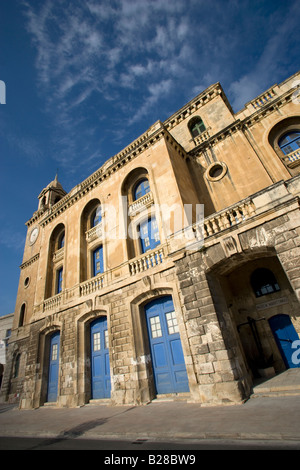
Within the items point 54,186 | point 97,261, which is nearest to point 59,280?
point 97,261

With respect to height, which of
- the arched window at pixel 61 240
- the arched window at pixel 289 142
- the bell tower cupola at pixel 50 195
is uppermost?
the bell tower cupola at pixel 50 195

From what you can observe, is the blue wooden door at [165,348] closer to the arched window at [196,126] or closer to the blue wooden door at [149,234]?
the blue wooden door at [149,234]

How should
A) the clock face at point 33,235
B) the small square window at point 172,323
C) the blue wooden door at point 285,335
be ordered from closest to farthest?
1. the blue wooden door at point 285,335
2. the small square window at point 172,323
3. the clock face at point 33,235

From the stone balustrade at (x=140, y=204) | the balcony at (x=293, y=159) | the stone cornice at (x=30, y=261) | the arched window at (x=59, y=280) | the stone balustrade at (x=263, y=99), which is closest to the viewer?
the balcony at (x=293, y=159)

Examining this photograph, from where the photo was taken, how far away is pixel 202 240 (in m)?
7.47

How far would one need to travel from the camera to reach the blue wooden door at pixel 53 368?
11.5 meters

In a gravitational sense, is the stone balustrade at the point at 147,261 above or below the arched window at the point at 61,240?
below

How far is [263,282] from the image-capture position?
9.41 m

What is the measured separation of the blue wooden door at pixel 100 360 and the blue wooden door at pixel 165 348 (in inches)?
108

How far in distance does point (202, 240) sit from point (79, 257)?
329 inches

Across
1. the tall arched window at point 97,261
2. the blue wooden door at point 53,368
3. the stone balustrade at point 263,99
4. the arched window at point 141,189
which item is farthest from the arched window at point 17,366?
the stone balustrade at point 263,99

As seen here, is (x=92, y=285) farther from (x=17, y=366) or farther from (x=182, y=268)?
(x=17, y=366)

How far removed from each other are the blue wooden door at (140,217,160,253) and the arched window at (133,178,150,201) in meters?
2.01

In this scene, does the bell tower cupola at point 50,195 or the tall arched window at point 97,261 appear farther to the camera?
the bell tower cupola at point 50,195
